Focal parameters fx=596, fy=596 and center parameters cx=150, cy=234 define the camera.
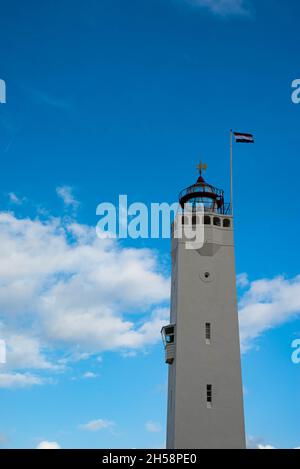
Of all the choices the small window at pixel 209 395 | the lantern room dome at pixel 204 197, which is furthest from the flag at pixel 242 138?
the small window at pixel 209 395

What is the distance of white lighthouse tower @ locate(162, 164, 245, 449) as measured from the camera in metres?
42.6

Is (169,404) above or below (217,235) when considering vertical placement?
below

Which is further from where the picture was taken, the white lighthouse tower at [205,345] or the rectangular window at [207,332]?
the rectangular window at [207,332]

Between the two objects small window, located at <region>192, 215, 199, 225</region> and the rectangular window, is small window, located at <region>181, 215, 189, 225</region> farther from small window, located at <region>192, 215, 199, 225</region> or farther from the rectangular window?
the rectangular window

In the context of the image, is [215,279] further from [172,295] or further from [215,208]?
[215,208]

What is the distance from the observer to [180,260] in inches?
1877

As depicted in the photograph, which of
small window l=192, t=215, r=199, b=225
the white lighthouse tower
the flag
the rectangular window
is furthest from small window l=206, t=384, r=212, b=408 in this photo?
the flag

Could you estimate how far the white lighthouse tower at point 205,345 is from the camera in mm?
42594

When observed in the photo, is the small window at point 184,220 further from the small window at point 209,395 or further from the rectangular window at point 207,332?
the small window at point 209,395

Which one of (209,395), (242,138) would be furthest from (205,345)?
(242,138)

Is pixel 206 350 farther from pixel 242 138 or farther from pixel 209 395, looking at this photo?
pixel 242 138
